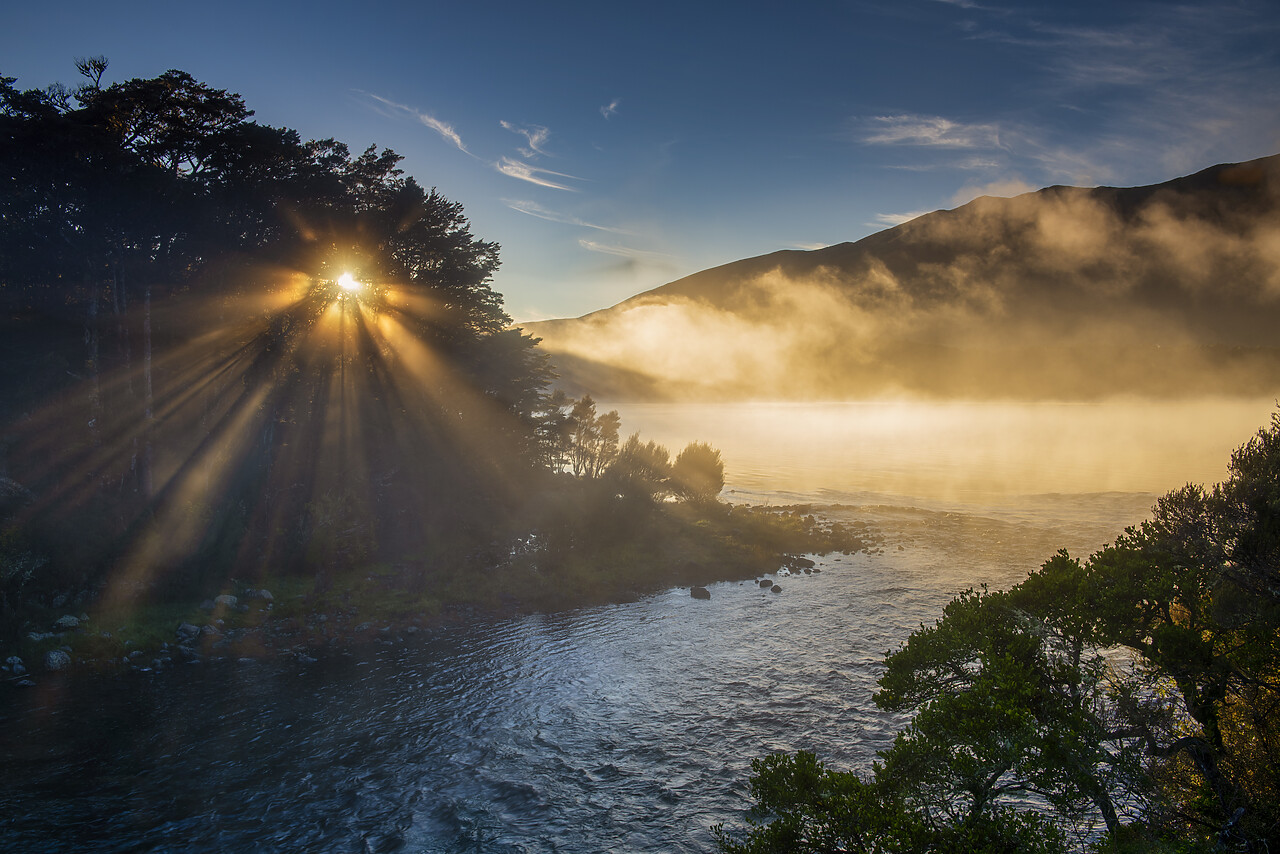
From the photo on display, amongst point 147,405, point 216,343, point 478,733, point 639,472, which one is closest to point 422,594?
point 478,733

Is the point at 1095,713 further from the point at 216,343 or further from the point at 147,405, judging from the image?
the point at 216,343

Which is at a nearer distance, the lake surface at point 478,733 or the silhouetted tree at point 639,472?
the lake surface at point 478,733

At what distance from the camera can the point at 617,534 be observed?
168ft

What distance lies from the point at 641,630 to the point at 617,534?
1635cm

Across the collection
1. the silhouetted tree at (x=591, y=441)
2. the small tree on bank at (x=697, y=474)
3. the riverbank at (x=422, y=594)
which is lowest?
the riverbank at (x=422, y=594)

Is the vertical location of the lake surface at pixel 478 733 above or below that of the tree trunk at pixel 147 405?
below

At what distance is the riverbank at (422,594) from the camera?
26.6m

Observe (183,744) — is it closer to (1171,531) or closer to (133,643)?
(133,643)

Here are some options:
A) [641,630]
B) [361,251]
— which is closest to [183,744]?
[641,630]

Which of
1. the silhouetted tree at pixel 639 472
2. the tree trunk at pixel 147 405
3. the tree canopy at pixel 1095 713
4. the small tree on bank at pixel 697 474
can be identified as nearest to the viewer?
the tree canopy at pixel 1095 713

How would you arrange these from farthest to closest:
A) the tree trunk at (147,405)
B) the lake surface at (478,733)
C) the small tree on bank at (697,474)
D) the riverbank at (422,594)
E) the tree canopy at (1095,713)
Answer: the small tree on bank at (697,474) < the tree trunk at (147,405) < the riverbank at (422,594) < the lake surface at (478,733) < the tree canopy at (1095,713)

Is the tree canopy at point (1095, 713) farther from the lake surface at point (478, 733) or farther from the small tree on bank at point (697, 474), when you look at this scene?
the small tree on bank at point (697, 474)

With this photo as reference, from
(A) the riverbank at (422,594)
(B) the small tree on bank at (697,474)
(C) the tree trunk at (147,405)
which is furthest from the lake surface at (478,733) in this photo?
(B) the small tree on bank at (697,474)

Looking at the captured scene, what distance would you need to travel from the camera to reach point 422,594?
122 ft
